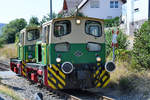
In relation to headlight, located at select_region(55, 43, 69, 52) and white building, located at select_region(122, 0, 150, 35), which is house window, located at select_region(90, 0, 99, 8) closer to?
white building, located at select_region(122, 0, 150, 35)

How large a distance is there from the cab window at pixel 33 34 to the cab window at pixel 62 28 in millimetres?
4221

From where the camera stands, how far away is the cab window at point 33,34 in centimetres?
1518

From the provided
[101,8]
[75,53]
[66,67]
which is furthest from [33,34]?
[101,8]

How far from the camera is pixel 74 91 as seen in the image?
40.7 feet

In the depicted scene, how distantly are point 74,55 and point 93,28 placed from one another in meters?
1.40

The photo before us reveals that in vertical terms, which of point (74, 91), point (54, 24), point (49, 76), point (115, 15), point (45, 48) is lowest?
point (74, 91)

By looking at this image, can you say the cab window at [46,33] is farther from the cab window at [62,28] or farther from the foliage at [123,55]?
the foliage at [123,55]

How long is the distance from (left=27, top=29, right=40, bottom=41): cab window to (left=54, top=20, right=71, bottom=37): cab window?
4221 mm

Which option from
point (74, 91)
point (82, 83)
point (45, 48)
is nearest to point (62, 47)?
point (45, 48)

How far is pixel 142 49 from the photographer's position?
520 inches

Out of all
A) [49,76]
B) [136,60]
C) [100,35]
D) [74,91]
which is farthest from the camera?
[136,60]

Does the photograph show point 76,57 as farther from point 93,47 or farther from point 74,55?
point 93,47

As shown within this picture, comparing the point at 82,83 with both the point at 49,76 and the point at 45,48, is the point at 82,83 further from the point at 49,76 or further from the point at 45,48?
the point at 45,48

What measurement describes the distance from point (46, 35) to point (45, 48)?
0.54 meters
